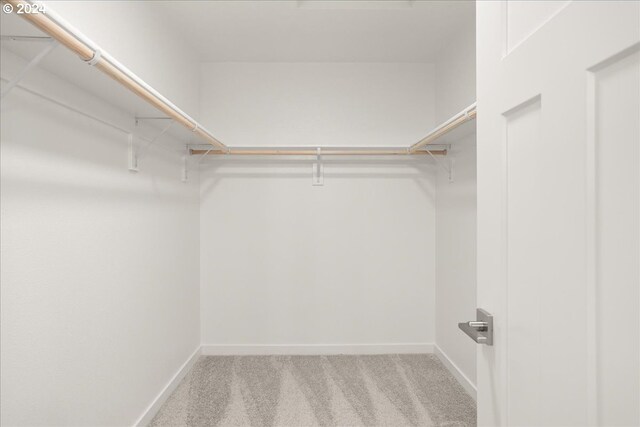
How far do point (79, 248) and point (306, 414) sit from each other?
5.13ft

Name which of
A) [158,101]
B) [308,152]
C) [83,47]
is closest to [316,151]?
[308,152]

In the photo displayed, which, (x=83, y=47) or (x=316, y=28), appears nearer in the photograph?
(x=83, y=47)

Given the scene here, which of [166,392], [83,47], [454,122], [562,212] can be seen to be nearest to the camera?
[562,212]

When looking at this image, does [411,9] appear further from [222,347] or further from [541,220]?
[222,347]

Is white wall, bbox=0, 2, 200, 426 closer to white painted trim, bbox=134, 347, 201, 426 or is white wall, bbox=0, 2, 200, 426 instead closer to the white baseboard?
white painted trim, bbox=134, 347, 201, 426

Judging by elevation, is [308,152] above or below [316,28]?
below

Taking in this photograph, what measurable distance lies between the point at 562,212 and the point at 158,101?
152 centimetres

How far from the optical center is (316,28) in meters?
2.48

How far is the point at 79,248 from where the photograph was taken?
1435 mm

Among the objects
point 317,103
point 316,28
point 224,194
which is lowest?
point 224,194

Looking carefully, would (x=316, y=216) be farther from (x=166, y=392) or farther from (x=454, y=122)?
(x=166, y=392)

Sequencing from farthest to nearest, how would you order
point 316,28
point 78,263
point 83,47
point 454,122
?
point 316,28
point 454,122
point 78,263
point 83,47

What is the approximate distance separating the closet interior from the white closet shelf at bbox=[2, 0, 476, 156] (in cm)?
1

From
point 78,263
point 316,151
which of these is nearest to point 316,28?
point 316,151
